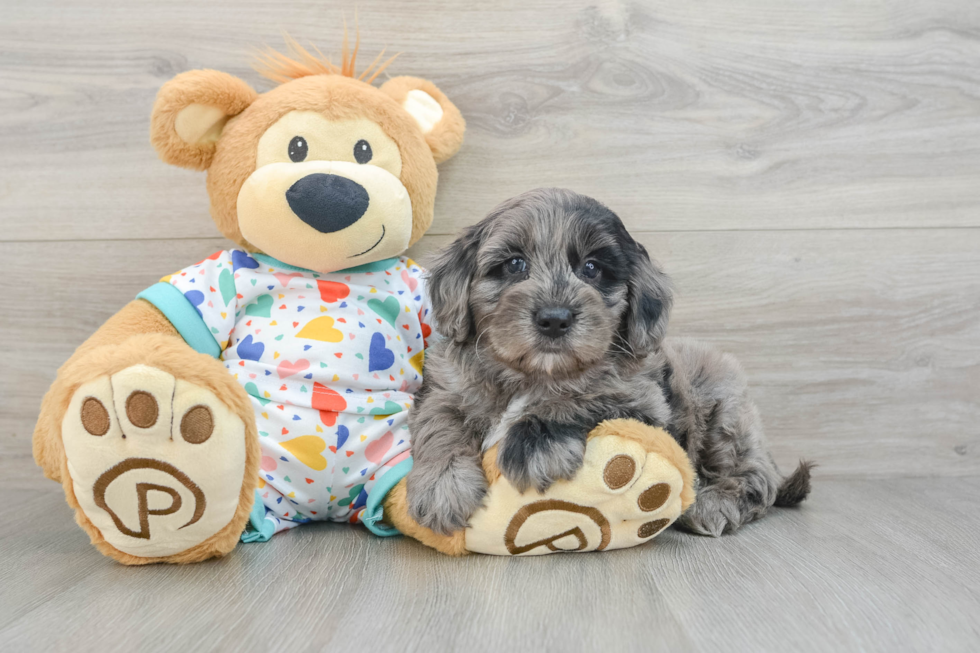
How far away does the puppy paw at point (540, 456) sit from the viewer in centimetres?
147

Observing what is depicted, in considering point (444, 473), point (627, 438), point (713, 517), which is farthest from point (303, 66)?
point (713, 517)

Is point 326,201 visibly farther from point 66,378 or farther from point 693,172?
point 693,172

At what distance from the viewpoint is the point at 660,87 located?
2254 mm

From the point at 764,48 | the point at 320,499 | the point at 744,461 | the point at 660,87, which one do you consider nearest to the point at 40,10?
the point at 320,499

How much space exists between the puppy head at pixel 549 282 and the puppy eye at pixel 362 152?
343 mm

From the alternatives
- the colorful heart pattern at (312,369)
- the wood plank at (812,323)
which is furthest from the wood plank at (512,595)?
the wood plank at (812,323)

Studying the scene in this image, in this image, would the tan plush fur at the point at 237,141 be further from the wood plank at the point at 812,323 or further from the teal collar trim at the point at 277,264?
the wood plank at the point at 812,323

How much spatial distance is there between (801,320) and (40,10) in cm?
263

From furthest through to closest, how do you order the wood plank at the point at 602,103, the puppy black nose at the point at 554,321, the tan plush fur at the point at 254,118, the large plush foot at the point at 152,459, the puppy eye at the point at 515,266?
the wood plank at the point at 602,103
the tan plush fur at the point at 254,118
the puppy eye at the point at 515,266
the puppy black nose at the point at 554,321
the large plush foot at the point at 152,459

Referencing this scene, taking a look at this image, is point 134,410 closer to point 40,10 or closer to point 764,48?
point 40,10

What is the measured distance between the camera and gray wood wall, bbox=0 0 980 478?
2.20 metres

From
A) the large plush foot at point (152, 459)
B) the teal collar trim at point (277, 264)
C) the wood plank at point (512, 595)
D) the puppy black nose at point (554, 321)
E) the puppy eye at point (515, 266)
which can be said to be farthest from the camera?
the teal collar trim at point (277, 264)

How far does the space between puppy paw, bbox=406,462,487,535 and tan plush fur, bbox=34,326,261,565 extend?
1.18 ft

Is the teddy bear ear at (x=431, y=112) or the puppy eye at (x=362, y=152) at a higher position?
the teddy bear ear at (x=431, y=112)
